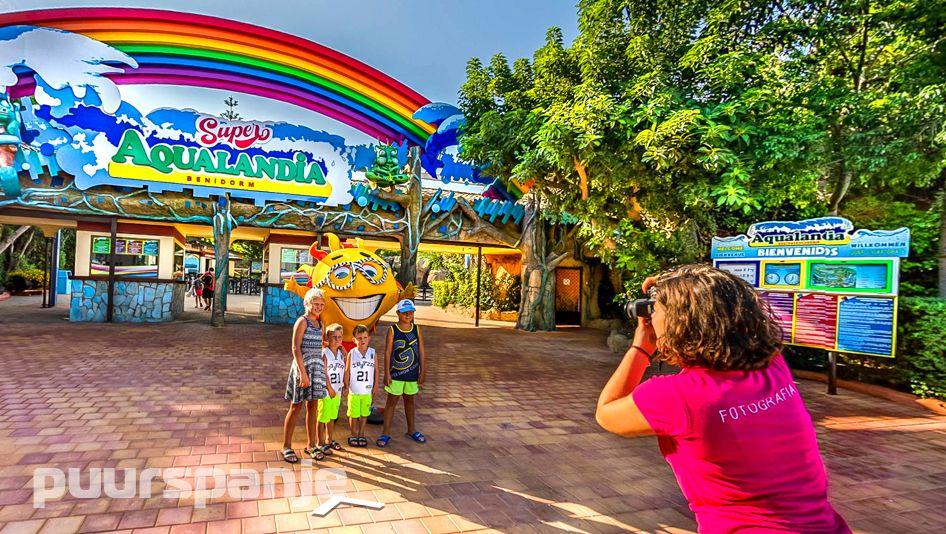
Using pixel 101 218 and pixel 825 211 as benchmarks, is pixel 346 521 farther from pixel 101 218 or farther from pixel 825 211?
pixel 101 218

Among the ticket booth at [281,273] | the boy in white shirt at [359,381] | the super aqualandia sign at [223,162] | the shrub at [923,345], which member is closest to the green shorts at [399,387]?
the boy in white shirt at [359,381]

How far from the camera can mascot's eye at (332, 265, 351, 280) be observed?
5551mm

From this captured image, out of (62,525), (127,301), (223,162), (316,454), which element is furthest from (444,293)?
(62,525)

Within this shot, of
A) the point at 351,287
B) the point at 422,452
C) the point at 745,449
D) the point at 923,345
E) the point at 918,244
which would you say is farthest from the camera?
the point at 918,244

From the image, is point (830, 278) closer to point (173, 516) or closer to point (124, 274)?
point (173, 516)

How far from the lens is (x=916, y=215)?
962 centimetres

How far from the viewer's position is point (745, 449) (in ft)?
4.44

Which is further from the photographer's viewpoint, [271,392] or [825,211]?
[825,211]

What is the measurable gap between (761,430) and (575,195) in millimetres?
9479

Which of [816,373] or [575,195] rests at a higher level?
[575,195]

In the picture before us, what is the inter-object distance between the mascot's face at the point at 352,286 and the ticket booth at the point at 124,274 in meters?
10.3

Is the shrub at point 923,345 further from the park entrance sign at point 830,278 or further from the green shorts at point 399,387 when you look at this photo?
the green shorts at point 399,387

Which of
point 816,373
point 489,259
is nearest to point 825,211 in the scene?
point 816,373

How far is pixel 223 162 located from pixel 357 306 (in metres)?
9.34
